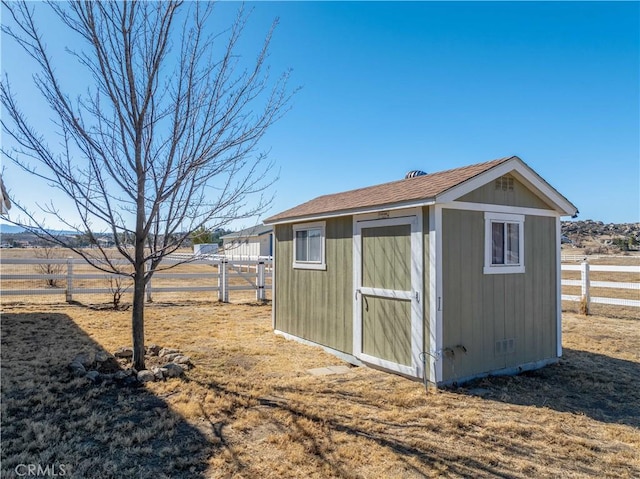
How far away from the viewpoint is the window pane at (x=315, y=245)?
6.45 metres

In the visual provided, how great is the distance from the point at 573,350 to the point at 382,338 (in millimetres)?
3682

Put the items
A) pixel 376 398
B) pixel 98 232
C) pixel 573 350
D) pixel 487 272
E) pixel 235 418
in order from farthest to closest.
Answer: pixel 573 350 < pixel 487 272 < pixel 98 232 < pixel 376 398 < pixel 235 418

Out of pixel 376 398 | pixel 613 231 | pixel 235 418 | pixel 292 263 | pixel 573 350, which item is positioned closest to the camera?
pixel 235 418

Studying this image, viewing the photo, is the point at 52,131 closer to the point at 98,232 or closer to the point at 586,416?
the point at 98,232

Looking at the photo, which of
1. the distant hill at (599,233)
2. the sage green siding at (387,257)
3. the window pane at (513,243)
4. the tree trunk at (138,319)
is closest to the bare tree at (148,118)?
the tree trunk at (138,319)

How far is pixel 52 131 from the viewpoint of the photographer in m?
4.27

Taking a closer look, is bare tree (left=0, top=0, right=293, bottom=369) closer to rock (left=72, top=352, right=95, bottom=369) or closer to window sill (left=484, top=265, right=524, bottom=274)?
rock (left=72, top=352, right=95, bottom=369)

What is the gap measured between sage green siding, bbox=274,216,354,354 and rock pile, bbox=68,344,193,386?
2.15 metres

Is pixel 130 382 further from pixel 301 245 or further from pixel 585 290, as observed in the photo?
pixel 585 290

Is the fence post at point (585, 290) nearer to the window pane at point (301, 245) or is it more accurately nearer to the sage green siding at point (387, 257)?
the sage green siding at point (387, 257)

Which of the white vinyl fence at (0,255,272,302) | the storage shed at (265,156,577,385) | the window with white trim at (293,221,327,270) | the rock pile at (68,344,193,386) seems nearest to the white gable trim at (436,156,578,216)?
the storage shed at (265,156,577,385)

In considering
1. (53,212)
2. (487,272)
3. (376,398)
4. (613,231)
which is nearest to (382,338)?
(376,398)

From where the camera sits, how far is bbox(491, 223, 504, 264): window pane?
16.6ft

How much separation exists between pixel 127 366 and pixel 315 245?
3266mm
